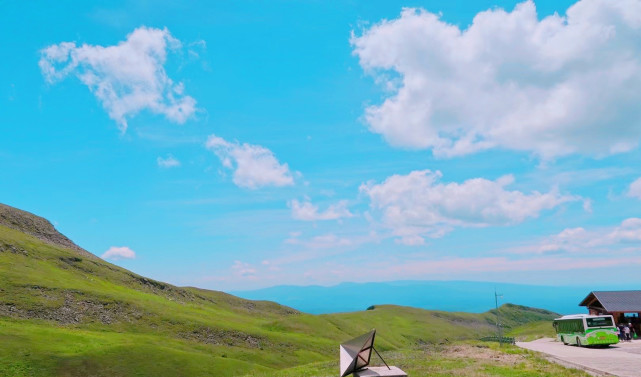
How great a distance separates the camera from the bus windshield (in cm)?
5809

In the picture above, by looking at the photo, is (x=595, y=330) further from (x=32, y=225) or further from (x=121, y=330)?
(x=32, y=225)

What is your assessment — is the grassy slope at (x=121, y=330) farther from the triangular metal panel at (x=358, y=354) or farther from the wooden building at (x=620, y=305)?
the wooden building at (x=620, y=305)

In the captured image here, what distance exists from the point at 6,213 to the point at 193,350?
116839 mm

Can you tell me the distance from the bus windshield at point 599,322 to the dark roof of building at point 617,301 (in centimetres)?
1662

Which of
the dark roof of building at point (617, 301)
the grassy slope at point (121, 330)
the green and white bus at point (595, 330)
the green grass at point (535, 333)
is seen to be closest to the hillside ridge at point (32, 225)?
the grassy slope at point (121, 330)

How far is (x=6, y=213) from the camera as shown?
157125mm

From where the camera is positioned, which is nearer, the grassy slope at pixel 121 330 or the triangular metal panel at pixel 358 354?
the triangular metal panel at pixel 358 354

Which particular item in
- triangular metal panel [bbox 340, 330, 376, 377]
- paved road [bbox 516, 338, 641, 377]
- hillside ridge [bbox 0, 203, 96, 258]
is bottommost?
paved road [bbox 516, 338, 641, 377]

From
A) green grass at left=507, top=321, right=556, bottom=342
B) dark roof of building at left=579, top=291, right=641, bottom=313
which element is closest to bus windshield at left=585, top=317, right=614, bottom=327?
dark roof of building at left=579, top=291, right=641, bottom=313

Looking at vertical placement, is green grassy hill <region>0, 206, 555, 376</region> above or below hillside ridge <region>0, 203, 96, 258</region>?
below

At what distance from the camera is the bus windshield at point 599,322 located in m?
58.1

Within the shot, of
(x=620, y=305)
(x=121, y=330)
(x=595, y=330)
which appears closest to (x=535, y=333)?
(x=620, y=305)

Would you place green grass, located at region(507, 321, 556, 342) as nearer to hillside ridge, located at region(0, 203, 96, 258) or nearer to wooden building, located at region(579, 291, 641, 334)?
wooden building, located at region(579, 291, 641, 334)

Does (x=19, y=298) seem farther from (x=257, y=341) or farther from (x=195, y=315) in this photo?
(x=257, y=341)
